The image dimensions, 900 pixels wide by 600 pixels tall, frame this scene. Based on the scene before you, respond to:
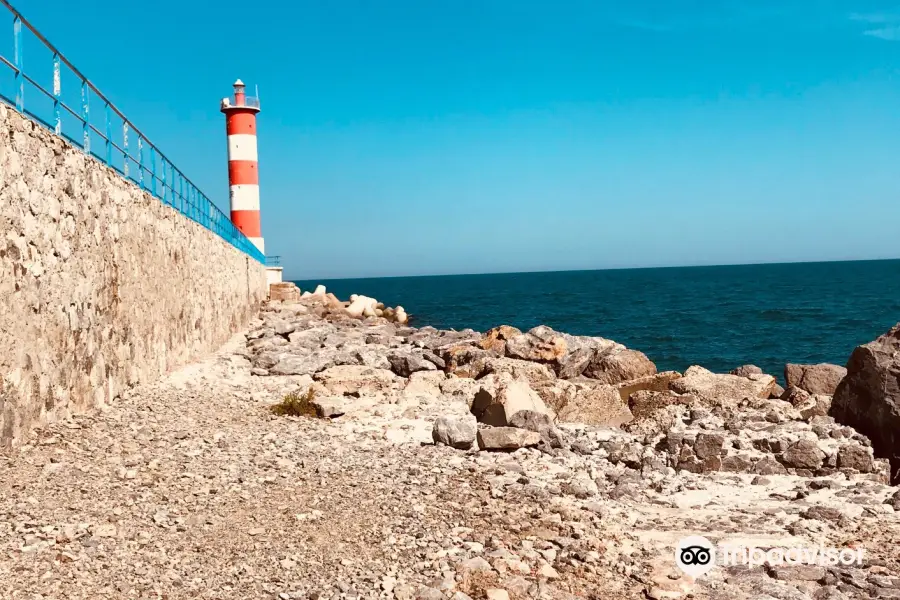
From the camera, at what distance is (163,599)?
4.72 meters

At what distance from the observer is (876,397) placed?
30.1ft

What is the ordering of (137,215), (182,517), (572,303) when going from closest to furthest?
(182,517) < (137,215) < (572,303)

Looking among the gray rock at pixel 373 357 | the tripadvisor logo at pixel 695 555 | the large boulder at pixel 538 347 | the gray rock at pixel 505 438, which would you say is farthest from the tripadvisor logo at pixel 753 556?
the large boulder at pixel 538 347

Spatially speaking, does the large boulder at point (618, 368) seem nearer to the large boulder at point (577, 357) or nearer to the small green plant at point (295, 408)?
the large boulder at point (577, 357)

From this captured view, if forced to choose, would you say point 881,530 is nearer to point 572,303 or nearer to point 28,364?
point 28,364

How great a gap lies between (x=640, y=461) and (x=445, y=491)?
8.94ft

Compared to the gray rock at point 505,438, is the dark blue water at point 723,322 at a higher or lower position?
lower

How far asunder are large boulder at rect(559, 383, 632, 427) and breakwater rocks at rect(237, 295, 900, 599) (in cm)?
3

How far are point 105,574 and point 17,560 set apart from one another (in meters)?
0.55

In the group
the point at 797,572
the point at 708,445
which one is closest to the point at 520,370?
the point at 708,445

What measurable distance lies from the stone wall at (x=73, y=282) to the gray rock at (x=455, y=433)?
12.8 feet

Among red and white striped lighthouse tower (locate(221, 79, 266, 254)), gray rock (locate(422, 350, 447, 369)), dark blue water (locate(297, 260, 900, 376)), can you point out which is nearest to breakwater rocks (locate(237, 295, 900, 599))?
gray rock (locate(422, 350, 447, 369))

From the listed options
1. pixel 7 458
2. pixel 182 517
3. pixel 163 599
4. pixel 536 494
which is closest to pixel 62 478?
pixel 7 458

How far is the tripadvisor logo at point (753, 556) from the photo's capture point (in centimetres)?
577
